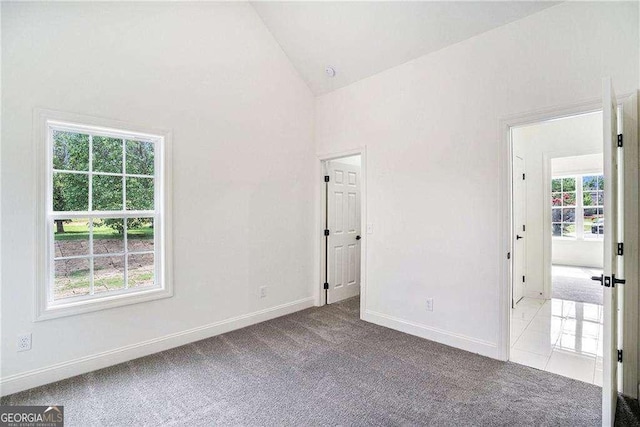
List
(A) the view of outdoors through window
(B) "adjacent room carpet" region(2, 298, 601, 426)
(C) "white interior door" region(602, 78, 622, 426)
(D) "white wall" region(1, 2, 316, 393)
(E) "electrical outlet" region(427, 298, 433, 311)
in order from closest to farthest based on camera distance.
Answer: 1. (C) "white interior door" region(602, 78, 622, 426)
2. (B) "adjacent room carpet" region(2, 298, 601, 426)
3. (D) "white wall" region(1, 2, 316, 393)
4. (A) the view of outdoors through window
5. (E) "electrical outlet" region(427, 298, 433, 311)

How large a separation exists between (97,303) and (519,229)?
536 centimetres

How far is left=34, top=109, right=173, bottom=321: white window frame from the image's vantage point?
7.89 feet

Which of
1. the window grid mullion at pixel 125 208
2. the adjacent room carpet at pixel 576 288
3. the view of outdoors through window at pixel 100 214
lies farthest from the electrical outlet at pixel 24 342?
the adjacent room carpet at pixel 576 288

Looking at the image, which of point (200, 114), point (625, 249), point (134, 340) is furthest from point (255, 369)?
point (625, 249)

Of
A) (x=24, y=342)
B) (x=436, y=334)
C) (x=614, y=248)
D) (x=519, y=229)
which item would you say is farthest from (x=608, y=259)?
A: (x=24, y=342)

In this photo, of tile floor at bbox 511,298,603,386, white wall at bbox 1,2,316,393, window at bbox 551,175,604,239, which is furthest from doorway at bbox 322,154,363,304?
window at bbox 551,175,604,239

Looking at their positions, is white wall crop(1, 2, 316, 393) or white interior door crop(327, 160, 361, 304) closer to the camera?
white wall crop(1, 2, 316, 393)

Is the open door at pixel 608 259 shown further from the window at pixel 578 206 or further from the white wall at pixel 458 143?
the window at pixel 578 206

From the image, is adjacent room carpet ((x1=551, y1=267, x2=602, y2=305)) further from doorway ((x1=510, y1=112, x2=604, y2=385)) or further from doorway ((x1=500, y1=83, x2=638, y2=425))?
doorway ((x1=500, y1=83, x2=638, y2=425))

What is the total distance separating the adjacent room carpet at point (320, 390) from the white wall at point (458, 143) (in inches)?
20.0

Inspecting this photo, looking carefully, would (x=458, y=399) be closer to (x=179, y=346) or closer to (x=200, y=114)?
(x=179, y=346)

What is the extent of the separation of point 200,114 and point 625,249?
12.8 feet

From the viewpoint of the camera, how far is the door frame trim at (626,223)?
2227mm

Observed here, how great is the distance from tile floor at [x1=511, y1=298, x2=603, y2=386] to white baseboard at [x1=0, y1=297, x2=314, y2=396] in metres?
2.77
